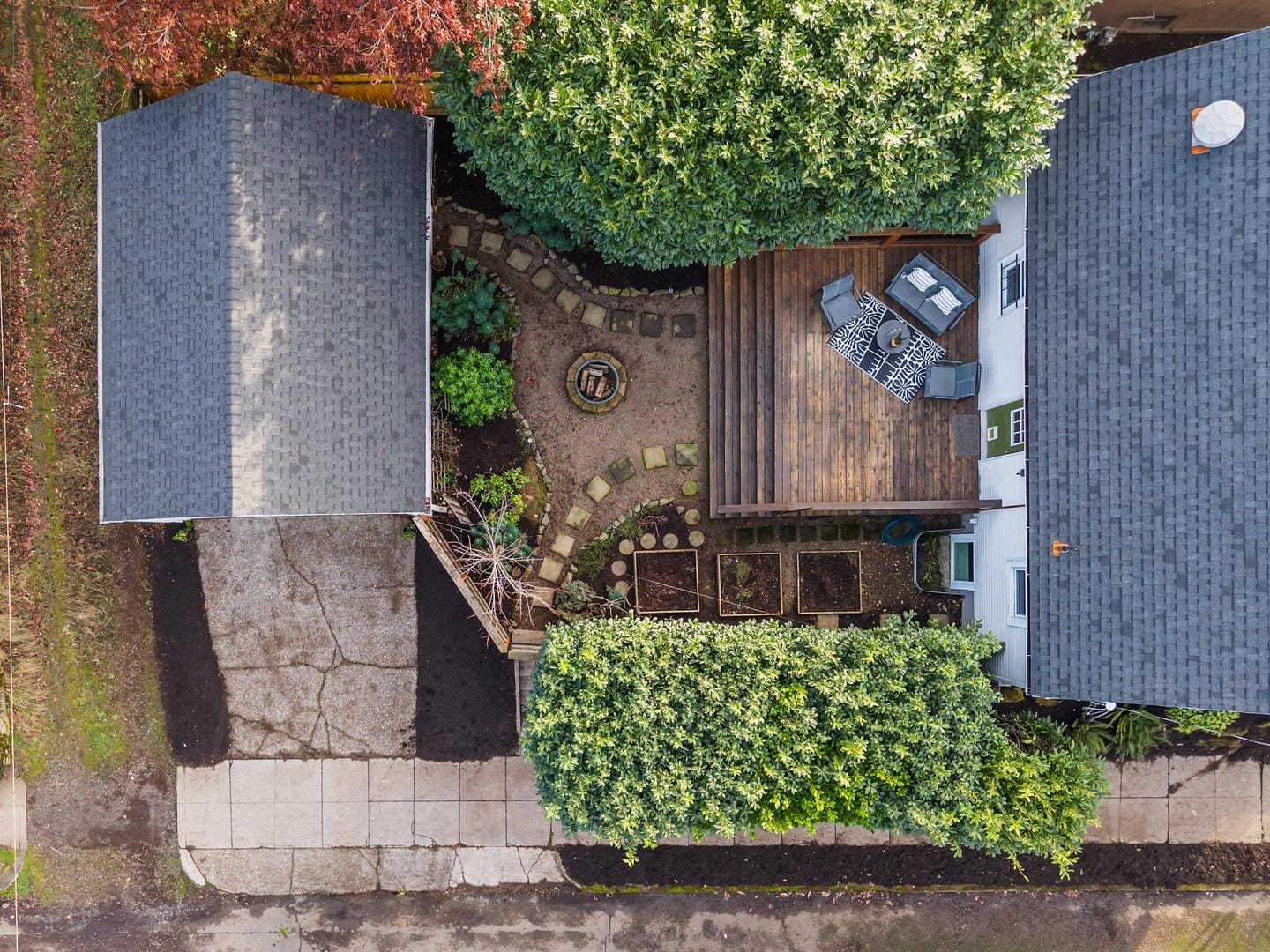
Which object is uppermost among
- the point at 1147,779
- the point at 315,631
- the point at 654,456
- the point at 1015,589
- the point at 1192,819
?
the point at 654,456

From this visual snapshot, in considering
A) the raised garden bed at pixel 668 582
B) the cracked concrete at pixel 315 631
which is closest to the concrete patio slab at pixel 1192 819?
the raised garden bed at pixel 668 582

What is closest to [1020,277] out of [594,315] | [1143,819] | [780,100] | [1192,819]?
[780,100]

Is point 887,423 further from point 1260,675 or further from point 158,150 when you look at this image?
point 158,150

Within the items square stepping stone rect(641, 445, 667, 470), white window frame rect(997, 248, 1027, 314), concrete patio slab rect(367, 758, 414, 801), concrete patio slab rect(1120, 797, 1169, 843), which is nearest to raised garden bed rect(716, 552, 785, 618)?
square stepping stone rect(641, 445, 667, 470)

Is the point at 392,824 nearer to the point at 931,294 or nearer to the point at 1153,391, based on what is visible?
the point at 931,294

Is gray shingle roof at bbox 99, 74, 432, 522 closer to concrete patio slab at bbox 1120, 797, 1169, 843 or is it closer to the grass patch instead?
the grass patch

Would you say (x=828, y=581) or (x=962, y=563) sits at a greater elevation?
(x=962, y=563)

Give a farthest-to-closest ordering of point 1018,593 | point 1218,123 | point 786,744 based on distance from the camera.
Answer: point 1018,593
point 786,744
point 1218,123

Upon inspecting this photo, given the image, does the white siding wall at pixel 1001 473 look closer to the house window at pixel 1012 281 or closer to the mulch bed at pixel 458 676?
the house window at pixel 1012 281
